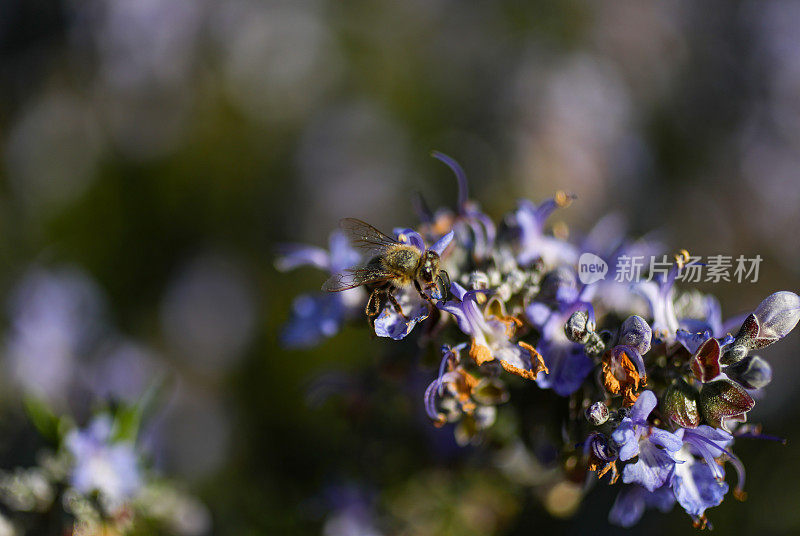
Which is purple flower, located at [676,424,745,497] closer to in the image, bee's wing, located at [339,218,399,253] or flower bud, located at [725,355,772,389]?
flower bud, located at [725,355,772,389]

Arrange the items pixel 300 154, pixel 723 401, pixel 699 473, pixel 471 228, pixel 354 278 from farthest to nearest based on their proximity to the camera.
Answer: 1. pixel 300 154
2. pixel 471 228
3. pixel 354 278
4. pixel 699 473
5. pixel 723 401

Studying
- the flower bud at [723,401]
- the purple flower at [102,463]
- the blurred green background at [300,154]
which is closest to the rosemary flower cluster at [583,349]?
the flower bud at [723,401]

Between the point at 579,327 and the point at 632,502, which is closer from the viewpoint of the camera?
the point at 579,327

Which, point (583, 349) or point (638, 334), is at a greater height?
point (638, 334)

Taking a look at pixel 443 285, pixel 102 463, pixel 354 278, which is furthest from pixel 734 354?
pixel 102 463

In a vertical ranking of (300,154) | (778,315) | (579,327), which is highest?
(778,315)

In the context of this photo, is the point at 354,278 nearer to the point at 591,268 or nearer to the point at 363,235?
the point at 363,235

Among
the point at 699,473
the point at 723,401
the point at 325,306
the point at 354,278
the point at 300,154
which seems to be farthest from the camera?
the point at 300,154
